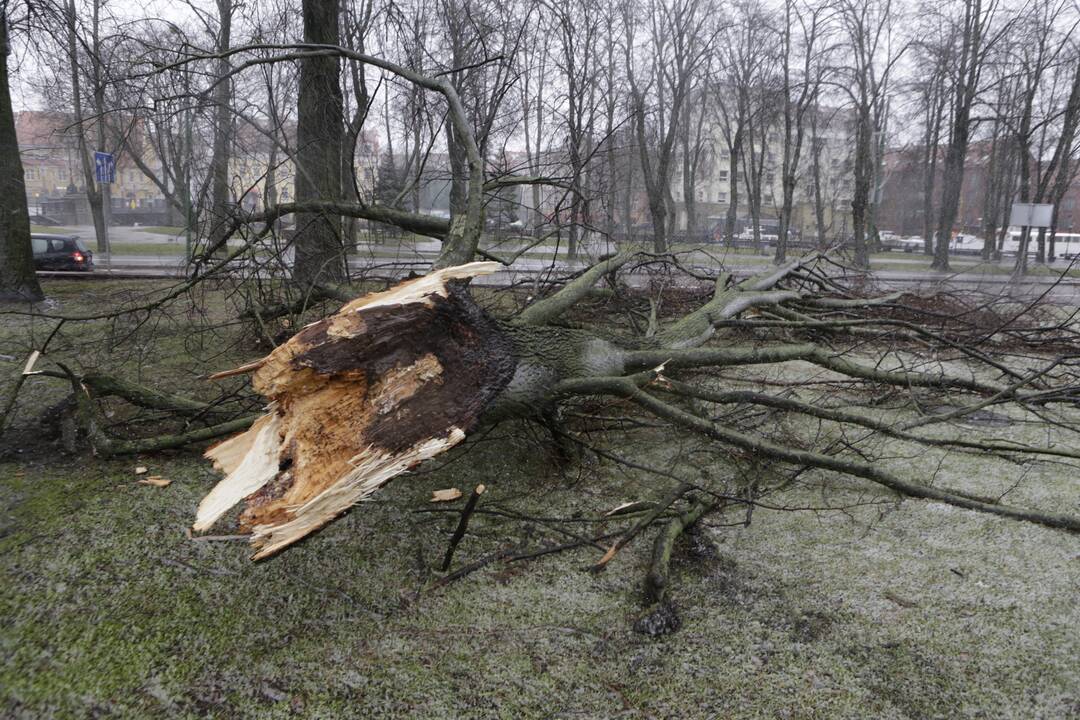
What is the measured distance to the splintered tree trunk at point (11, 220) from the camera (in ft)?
29.3

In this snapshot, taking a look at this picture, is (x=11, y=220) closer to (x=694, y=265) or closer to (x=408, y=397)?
(x=694, y=265)

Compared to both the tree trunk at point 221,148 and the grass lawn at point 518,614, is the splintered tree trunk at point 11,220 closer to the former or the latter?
the tree trunk at point 221,148

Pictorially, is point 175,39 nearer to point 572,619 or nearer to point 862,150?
point 572,619

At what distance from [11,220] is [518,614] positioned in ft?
33.0

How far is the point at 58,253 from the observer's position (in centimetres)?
1305

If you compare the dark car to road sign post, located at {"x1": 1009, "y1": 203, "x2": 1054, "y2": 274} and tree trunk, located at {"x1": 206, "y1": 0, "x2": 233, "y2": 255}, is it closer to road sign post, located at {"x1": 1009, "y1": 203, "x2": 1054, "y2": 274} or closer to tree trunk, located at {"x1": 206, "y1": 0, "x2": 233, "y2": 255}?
tree trunk, located at {"x1": 206, "y1": 0, "x2": 233, "y2": 255}

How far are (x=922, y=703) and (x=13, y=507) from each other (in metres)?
3.84

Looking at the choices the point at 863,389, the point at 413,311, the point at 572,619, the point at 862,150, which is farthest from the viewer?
the point at 862,150

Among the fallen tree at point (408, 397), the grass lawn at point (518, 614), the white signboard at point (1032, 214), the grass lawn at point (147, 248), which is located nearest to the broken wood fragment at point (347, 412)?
the fallen tree at point (408, 397)

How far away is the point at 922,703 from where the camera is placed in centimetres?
207

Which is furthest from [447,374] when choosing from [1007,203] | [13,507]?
[1007,203]

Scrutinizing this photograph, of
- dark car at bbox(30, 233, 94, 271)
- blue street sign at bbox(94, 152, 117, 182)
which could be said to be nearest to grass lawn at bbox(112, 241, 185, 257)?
blue street sign at bbox(94, 152, 117, 182)

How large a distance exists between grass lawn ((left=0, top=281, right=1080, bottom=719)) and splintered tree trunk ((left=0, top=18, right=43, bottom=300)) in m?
7.02

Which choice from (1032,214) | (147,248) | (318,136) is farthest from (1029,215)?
(147,248)
